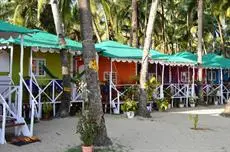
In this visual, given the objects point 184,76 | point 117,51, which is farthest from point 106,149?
point 184,76

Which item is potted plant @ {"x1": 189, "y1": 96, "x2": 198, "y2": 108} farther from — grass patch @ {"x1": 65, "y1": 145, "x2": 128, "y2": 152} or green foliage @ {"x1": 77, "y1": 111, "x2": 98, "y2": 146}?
green foliage @ {"x1": 77, "y1": 111, "x2": 98, "y2": 146}

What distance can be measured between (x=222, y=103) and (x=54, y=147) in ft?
61.2

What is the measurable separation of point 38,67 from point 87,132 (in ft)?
28.8

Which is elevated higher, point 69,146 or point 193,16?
point 193,16

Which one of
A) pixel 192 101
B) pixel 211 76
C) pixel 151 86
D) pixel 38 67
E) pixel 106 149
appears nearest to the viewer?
pixel 106 149

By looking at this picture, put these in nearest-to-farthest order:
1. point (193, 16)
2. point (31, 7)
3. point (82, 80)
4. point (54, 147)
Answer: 1. point (54, 147)
2. point (82, 80)
3. point (31, 7)
4. point (193, 16)

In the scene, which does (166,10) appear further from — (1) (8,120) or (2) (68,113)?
(1) (8,120)

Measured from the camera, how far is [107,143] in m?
10.7

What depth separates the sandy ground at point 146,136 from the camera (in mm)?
10648

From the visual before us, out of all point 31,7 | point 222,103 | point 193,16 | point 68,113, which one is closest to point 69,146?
point 68,113

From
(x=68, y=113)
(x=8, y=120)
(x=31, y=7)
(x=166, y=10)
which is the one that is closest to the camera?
(x=8, y=120)

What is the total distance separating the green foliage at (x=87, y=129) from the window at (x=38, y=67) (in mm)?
8043

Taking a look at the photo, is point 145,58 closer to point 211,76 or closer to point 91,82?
point 91,82

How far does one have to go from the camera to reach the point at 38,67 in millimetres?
17938
